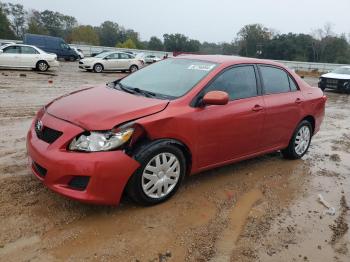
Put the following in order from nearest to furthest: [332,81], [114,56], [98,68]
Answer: [332,81]
[98,68]
[114,56]

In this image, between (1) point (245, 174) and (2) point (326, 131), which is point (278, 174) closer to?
(1) point (245, 174)

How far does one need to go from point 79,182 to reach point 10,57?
17.3 meters

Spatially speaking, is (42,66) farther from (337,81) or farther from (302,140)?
(302,140)

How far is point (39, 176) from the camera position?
151 inches

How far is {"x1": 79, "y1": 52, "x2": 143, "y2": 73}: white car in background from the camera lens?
23062 millimetres

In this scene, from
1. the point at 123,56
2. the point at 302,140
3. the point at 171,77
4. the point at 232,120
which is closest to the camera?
the point at 232,120

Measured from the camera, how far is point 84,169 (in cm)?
353

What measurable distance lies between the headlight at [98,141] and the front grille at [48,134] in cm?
21

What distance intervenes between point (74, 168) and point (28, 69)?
59.6 ft

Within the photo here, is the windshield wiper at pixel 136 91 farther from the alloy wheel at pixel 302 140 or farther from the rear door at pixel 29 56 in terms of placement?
the rear door at pixel 29 56

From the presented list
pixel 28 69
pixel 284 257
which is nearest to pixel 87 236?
pixel 284 257

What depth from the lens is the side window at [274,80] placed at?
214 inches

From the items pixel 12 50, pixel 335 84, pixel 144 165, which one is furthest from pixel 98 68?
pixel 144 165

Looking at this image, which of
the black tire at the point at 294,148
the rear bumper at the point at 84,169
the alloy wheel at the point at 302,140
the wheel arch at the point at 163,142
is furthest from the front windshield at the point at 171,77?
the alloy wheel at the point at 302,140
